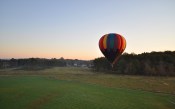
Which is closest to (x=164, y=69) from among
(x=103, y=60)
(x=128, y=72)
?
(x=128, y=72)

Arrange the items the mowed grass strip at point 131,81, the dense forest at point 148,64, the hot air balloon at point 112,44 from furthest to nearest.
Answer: the dense forest at point 148,64 → the mowed grass strip at point 131,81 → the hot air balloon at point 112,44

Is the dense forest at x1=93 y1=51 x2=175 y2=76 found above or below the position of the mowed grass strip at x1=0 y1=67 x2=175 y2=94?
above

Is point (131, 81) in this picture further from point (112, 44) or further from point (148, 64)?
point (148, 64)

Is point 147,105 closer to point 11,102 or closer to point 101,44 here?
point 101,44

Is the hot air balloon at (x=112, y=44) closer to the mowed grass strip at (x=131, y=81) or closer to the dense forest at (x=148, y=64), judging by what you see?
the mowed grass strip at (x=131, y=81)

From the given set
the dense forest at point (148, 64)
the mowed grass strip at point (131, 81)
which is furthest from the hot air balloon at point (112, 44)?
the dense forest at point (148, 64)

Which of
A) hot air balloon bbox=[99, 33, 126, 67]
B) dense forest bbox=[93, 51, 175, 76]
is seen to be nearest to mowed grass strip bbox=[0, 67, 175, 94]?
hot air balloon bbox=[99, 33, 126, 67]

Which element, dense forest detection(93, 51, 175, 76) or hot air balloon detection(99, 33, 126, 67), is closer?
hot air balloon detection(99, 33, 126, 67)

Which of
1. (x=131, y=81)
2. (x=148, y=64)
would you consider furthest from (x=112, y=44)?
(x=148, y=64)

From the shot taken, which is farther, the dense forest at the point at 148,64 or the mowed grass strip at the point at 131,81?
the dense forest at the point at 148,64

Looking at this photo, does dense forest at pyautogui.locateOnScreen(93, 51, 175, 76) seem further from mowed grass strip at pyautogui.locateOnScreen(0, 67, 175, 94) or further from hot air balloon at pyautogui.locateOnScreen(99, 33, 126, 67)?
hot air balloon at pyautogui.locateOnScreen(99, 33, 126, 67)
